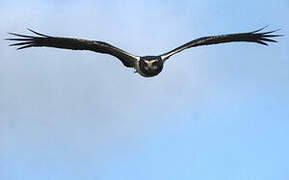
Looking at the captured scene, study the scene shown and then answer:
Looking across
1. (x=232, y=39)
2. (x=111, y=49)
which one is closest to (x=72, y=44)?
(x=111, y=49)

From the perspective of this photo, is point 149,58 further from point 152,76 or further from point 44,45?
point 44,45

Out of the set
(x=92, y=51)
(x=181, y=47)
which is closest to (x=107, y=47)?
(x=92, y=51)

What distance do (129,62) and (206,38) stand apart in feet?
13.6

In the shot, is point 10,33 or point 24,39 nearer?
point 10,33

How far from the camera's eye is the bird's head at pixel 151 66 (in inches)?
1581

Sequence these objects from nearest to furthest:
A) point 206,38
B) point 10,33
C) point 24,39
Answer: point 10,33, point 24,39, point 206,38

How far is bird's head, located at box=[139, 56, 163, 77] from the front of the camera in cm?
4016

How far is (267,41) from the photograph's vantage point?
44.0 m

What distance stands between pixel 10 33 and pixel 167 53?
779cm

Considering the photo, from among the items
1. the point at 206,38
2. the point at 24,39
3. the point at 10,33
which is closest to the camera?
the point at 10,33

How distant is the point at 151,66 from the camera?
40.2 metres

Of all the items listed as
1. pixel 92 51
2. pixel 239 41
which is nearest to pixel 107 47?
pixel 92 51

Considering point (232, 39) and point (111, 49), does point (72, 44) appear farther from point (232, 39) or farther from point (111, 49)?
point (232, 39)

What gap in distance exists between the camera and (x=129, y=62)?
41.4m
